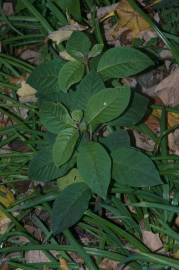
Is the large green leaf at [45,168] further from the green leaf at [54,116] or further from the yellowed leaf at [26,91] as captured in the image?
the yellowed leaf at [26,91]

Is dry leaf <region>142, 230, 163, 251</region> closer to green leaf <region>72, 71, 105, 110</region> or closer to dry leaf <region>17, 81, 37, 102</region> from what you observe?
green leaf <region>72, 71, 105, 110</region>

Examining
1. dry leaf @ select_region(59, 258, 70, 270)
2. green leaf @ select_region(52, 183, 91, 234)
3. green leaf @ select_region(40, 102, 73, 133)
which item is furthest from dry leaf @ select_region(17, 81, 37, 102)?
dry leaf @ select_region(59, 258, 70, 270)

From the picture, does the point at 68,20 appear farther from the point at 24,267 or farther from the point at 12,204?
the point at 24,267

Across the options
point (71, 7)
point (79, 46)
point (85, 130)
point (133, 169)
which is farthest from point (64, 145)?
point (71, 7)

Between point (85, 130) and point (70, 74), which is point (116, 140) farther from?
point (70, 74)

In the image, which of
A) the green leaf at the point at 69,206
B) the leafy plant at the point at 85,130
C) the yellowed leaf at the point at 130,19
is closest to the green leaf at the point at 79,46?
the leafy plant at the point at 85,130

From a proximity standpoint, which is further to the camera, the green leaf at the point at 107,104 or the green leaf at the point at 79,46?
the green leaf at the point at 79,46
